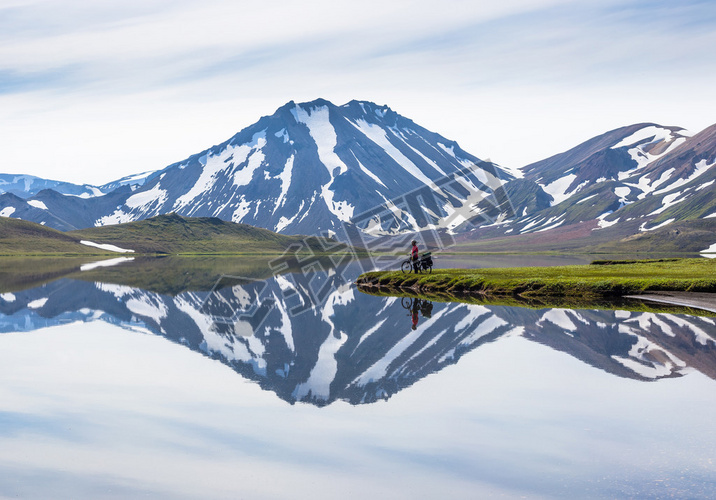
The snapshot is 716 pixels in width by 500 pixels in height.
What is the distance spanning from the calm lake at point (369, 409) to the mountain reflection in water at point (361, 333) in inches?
8.4

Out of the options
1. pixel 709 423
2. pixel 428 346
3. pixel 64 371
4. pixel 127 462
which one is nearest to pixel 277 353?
pixel 428 346

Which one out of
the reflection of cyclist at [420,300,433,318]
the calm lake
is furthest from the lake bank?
the calm lake

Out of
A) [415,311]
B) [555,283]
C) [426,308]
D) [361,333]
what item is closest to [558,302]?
[555,283]

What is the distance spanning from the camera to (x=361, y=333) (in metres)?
41.7

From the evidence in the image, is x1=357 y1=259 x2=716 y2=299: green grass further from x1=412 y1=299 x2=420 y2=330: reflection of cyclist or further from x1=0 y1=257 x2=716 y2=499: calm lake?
x1=0 y1=257 x2=716 y2=499: calm lake

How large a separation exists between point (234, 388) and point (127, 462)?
29.6ft

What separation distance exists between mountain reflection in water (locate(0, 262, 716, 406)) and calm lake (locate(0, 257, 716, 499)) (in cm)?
21

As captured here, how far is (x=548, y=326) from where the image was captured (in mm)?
40531

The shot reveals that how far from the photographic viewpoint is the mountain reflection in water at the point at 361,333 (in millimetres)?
27859

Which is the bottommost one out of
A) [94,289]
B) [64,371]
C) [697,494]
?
[697,494]

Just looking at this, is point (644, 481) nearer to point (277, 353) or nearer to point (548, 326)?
point (277, 353)

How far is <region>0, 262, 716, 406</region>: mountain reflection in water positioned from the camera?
27.9 m

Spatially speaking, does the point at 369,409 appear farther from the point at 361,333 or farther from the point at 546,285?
the point at 546,285

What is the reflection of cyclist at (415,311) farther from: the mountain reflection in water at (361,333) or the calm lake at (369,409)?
the calm lake at (369,409)
